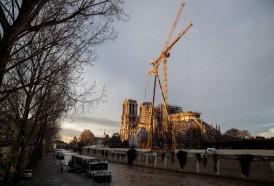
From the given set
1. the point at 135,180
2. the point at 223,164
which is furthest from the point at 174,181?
the point at 223,164

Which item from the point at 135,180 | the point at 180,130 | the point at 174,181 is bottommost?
the point at 135,180

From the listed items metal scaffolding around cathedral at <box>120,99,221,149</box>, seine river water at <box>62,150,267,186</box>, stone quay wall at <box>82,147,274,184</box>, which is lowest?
seine river water at <box>62,150,267,186</box>

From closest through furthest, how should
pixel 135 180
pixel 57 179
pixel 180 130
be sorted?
pixel 57 179, pixel 135 180, pixel 180 130

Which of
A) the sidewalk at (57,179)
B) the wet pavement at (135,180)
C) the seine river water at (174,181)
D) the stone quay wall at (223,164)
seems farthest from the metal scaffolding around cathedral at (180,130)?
the sidewalk at (57,179)

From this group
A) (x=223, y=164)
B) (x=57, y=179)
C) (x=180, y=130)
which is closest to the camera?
(x=57, y=179)

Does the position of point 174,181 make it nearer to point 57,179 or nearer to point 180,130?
point 57,179

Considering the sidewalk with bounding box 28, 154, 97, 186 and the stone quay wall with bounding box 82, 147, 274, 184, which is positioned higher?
the stone quay wall with bounding box 82, 147, 274, 184

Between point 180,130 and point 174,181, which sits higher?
point 180,130

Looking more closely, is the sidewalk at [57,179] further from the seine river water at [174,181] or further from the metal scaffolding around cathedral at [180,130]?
the metal scaffolding around cathedral at [180,130]

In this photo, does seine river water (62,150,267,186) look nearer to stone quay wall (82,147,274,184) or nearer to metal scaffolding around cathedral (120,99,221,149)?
stone quay wall (82,147,274,184)

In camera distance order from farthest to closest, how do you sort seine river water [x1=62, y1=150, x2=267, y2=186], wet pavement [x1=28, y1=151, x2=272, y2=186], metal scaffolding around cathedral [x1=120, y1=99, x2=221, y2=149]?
metal scaffolding around cathedral [x1=120, y1=99, x2=221, y2=149]
seine river water [x1=62, y1=150, x2=267, y2=186]
wet pavement [x1=28, y1=151, x2=272, y2=186]

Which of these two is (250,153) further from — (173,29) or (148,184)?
(173,29)

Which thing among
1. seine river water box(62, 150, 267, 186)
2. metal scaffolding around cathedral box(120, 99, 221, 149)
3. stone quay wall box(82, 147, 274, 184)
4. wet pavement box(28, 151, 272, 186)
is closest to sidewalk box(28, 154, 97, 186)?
wet pavement box(28, 151, 272, 186)

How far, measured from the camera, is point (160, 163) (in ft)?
179
